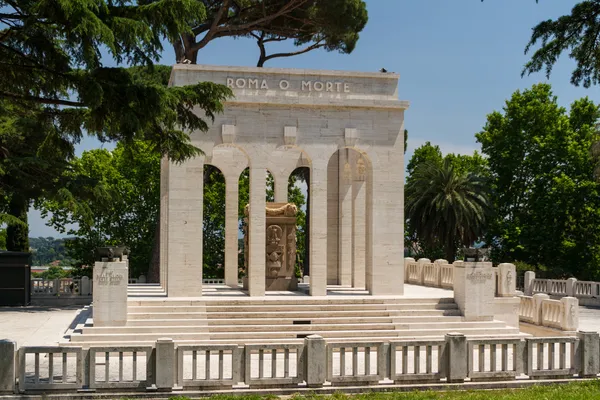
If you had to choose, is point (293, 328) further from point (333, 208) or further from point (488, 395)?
point (333, 208)

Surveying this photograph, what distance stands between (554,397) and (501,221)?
43.4 metres

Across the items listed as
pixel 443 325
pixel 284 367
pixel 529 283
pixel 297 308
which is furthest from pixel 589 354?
pixel 529 283

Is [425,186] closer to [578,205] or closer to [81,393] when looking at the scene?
[578,205]

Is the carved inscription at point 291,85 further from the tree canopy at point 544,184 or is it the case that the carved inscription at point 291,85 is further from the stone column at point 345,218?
the tree canopy at point 544,184

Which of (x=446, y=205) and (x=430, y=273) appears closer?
(x=430, y=273)

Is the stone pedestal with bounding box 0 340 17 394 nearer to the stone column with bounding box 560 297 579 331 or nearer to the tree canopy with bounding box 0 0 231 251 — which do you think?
the tree canopy with bounding box 0 0 231 251

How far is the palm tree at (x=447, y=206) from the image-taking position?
5131 cm

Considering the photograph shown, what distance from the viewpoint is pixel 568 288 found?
1618 inches

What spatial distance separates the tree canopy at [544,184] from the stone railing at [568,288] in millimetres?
10391

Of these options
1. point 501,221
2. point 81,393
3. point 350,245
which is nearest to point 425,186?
point 501,221

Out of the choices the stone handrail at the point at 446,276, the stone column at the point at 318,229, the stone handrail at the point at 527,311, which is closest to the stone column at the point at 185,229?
the stone column at the point at 318,229

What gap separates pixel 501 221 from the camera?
56781mm

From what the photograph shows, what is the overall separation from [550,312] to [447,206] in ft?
83.1

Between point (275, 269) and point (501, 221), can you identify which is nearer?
point (275, 269)
